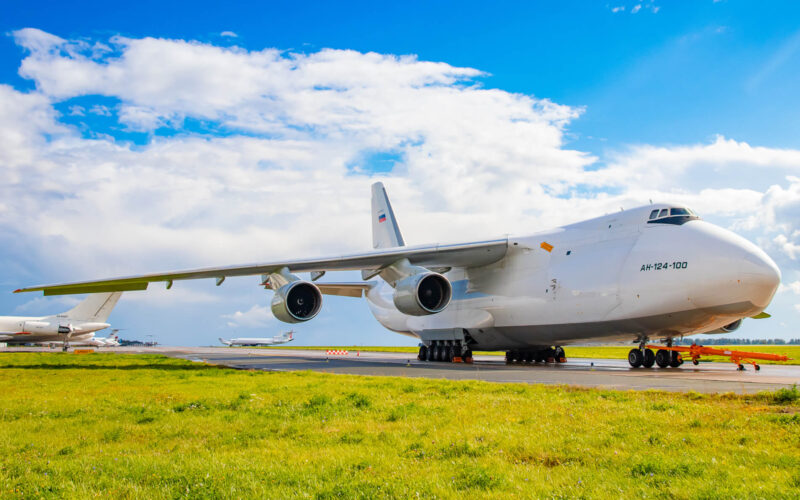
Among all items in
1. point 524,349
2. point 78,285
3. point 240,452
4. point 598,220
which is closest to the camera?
point 240,452

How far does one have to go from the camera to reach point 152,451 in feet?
17.5

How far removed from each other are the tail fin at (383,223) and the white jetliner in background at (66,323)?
2464 cm

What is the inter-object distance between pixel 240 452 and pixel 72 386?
771 centimetres

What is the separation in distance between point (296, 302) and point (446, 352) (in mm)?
7458

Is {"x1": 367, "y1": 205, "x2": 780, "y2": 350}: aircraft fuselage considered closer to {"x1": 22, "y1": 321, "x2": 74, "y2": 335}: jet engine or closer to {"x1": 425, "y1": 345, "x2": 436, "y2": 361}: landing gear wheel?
{"x1": 425, "y1": 345, "x2": 436, "y2": 361}: landing gear wheel

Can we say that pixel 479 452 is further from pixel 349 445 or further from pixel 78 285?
pixel 78 285

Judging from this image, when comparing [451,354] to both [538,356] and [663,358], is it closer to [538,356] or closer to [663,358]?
[538,356]

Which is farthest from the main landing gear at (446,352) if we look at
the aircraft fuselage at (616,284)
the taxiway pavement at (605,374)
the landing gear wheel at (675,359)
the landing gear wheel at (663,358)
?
the landing gear wheel at (675,359)

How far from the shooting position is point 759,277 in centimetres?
1348

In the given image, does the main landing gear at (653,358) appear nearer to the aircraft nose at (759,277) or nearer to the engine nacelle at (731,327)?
the engine nacelle at (731,327)

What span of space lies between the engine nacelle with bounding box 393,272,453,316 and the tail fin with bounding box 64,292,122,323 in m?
32.7

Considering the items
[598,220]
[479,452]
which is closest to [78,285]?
[598,220]

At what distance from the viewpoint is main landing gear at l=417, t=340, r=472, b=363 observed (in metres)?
22.0

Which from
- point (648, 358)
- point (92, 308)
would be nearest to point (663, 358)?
point (648, 358)
